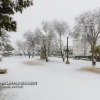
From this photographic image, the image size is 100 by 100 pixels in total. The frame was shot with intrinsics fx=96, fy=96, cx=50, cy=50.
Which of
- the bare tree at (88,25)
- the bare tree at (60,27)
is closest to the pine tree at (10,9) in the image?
the bare tree at (88,25)

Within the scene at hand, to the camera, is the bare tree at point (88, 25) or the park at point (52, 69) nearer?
the park at point (52, 69)

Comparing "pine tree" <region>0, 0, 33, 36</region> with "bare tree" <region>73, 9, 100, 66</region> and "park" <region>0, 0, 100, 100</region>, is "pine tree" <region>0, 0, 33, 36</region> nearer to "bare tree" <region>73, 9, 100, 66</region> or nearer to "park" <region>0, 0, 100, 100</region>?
"park" <region>0, 0, 100, 100</region>

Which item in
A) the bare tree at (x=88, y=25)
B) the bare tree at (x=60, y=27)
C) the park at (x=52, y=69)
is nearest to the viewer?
the park at (x=52, y=69)

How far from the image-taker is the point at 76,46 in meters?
50.1

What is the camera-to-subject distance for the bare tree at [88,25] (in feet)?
43.5

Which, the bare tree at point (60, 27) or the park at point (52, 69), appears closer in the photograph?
the park at point (52, 69)

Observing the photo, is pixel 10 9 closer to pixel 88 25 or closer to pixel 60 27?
pixel 88 25

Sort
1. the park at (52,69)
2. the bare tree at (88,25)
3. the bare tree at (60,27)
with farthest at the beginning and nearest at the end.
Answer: the bare tree at (60,27), the bare tree at (88,25), the park at (52,69)

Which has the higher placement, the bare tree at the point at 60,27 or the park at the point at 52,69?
the bare tree at the point at 60,27

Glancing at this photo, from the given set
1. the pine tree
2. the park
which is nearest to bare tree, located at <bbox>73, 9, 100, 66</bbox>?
the park

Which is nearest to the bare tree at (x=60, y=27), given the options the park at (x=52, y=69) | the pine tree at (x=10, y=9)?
the park at (x=52, y=69)

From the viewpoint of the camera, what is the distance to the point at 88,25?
43.8ft

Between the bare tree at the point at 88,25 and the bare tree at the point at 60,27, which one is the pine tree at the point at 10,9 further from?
the bare tree at the point at 60,27

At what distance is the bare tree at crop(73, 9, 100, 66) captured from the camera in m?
13.3
